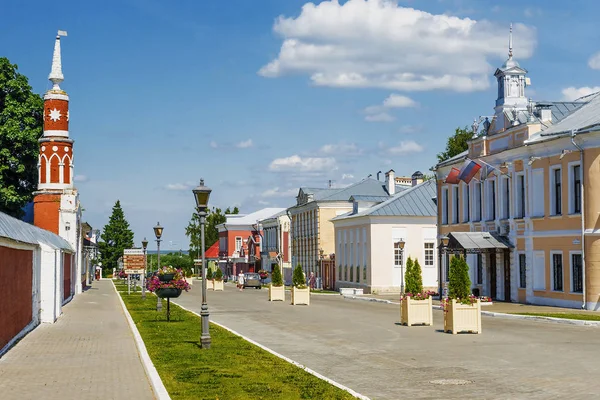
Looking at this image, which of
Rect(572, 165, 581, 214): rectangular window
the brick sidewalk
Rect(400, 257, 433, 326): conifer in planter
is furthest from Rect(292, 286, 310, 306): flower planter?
the brick sidewalk

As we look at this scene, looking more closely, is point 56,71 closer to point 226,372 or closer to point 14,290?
point 14,290

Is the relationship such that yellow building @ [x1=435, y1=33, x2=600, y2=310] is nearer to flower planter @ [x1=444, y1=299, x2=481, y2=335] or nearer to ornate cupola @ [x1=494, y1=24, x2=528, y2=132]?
ornate cupola @ [x1=494, y1=24, x2=528, y2=132]

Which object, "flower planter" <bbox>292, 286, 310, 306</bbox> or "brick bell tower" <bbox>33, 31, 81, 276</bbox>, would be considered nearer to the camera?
"flower planter" <bbox>292, 286, 310, 306</bbox>

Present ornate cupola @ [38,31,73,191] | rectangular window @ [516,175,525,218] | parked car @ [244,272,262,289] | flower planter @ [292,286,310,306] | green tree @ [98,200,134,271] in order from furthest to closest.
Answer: green tree @ [98,200,134,271] → parked car @ [244,272,262,289] → ornate cupola @ [38,31,73,191] → flower planter @ [292,286,310,306] → rectangular window @ [516,175,525,218]

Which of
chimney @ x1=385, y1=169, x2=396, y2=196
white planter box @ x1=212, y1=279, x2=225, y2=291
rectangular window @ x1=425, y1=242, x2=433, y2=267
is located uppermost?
chimney @ x1=385, y1=169, x2=396, y2=196

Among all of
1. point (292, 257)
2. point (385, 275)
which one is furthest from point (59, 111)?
point (292, 257)

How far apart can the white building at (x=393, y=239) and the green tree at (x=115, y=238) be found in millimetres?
74232

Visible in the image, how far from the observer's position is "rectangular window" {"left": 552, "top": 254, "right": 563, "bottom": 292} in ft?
126

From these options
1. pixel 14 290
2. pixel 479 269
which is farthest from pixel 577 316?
pixel 14 290

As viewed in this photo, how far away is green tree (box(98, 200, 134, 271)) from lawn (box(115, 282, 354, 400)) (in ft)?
361

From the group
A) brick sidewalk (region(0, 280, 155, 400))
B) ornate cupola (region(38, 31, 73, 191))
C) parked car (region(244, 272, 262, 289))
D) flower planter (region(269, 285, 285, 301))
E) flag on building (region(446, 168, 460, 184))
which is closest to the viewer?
brick sidewalk (region(0, 280, 155, 400))

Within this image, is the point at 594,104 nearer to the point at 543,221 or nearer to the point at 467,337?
the point at 543,221

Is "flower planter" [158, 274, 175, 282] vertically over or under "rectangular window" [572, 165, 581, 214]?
under

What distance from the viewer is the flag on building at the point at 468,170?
44281mm
